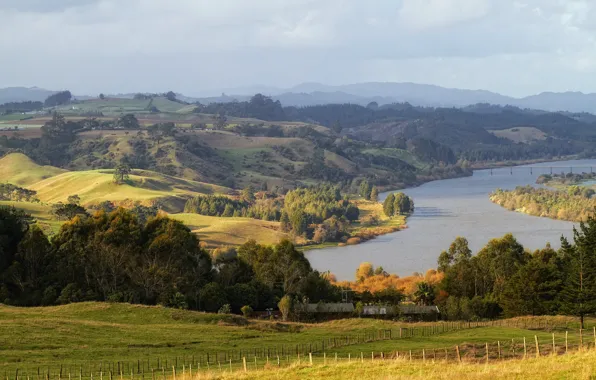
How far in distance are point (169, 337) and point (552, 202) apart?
111 m

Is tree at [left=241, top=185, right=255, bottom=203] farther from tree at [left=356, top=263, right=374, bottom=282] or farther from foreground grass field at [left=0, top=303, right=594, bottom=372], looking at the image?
foreground grass field at [left=0, top=303, right=594, bottom=372]

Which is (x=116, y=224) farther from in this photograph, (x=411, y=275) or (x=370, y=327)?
(x=411, y=275)

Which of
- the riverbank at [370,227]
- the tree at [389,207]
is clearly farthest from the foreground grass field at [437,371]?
the tree at [389,207]

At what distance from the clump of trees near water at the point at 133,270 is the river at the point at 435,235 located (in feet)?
95.4

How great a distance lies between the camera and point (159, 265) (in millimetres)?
52156

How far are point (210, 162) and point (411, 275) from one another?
118 m

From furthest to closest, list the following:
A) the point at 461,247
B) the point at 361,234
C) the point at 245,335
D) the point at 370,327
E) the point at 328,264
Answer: the point at 361,234
the point at 328,264
the point at 461,247
the point at 370,327
the point at 245,335

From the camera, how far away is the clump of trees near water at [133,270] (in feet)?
162

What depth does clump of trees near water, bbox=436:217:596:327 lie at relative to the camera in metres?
46.8

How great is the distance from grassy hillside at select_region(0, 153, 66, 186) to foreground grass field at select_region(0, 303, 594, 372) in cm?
12607

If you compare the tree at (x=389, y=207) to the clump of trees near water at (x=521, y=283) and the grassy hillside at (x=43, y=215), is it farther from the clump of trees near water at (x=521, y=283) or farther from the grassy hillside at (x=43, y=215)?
the clump of trees near water at (x=521, y=283)

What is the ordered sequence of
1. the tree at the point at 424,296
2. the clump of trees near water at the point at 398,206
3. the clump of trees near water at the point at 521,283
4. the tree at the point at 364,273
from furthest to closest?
1. the clump of trees near water at the point at 398,206
2. the tree at the point at 364,273
3. the tree at the point at 424,296
4. the clump of trees near water at the point at 521,283

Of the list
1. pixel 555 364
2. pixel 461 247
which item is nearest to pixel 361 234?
pixel 461 247

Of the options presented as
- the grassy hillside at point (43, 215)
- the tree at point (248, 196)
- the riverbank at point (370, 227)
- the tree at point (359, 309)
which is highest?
the grassy hillside at point (43, 215)
